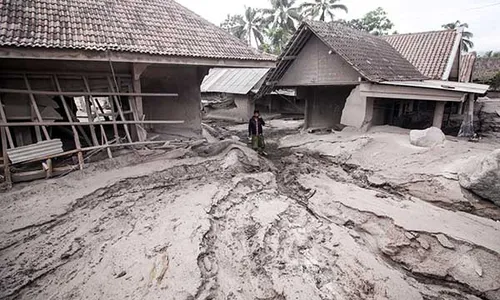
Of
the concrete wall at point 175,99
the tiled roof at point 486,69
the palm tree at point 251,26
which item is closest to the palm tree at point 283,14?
the palm tree at point 251,26

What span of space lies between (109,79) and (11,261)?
5.50 m

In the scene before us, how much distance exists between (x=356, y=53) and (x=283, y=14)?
22121mm

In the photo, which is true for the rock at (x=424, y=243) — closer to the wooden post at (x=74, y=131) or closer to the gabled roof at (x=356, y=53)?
the gabled roof at (x=356, y=53)

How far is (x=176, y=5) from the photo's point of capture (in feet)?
34.7

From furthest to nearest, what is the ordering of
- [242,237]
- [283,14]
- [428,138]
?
[283,14], [428,138], [242,237]

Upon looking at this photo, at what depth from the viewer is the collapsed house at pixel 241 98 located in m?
19.5

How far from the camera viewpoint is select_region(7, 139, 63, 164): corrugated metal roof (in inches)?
258

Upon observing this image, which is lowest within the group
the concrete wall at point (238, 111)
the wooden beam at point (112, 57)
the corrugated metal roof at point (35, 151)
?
the concrete wall at point (238, 111)

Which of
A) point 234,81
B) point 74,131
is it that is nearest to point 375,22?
point 234,81

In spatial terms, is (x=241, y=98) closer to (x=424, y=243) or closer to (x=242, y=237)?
(x=242, y=237)

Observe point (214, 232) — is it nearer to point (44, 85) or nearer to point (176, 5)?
point (44, 85)

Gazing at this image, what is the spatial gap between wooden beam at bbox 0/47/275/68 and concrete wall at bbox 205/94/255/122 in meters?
9.71

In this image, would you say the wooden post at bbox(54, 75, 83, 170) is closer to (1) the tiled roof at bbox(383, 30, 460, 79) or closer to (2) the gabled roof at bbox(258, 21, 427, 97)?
(2) the gabled roof at bbox(258, 21, 427, 97)

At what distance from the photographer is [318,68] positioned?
12.5 metres
